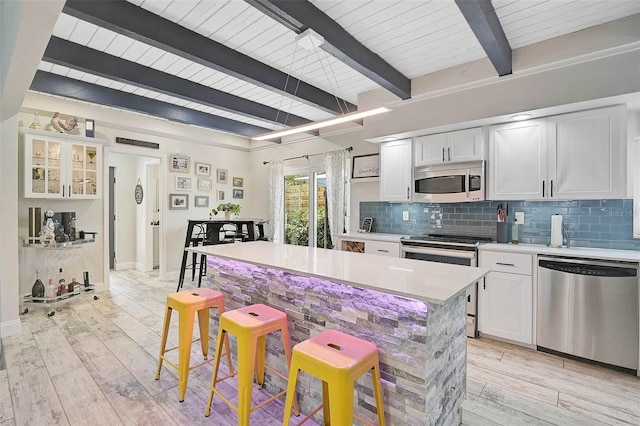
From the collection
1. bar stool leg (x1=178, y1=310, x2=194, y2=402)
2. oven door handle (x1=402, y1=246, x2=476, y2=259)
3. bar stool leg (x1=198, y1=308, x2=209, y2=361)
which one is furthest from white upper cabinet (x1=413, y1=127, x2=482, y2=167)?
bar stool leg (x1=178, y1=310, x2=194, y2=402)

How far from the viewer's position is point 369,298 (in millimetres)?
1820

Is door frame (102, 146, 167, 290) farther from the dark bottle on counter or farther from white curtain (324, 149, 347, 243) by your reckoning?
white curtain (324, 149, 347, 243)

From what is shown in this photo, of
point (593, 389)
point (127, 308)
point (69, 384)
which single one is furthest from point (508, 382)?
point (127, 308)

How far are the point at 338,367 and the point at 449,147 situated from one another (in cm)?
303

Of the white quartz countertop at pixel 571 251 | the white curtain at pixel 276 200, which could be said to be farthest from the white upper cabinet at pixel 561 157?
the white curtain at pixel 276 200

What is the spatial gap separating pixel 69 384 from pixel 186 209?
390cm

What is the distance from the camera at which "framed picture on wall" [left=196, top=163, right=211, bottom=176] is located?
19.9 feet

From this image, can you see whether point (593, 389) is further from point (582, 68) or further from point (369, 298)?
point (582, 68)

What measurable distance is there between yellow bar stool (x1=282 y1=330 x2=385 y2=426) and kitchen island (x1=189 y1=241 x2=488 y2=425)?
12 centimetres

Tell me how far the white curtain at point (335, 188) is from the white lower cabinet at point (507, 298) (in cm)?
227

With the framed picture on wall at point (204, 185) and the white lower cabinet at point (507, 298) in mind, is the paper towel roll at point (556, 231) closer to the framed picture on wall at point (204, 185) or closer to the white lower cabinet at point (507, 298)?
the white lower cabinet at point (507, 298)

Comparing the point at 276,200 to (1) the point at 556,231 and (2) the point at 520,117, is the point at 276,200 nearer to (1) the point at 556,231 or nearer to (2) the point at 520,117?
(2) the point at 520,117

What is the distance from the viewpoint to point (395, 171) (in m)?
4.18

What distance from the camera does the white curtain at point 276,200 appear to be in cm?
621
